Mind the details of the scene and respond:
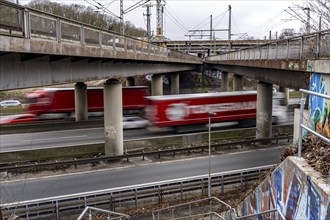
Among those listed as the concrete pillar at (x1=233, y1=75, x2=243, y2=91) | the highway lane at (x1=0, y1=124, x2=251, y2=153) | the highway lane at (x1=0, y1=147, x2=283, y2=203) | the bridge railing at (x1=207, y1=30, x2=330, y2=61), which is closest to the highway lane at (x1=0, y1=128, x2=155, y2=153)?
the highway lane at (x1=0, y1=124, x2=251, y2=153)

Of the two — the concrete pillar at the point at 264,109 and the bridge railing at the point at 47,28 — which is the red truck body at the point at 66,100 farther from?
the bridge railing at the point at 47,28

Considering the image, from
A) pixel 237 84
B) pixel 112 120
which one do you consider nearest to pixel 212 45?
pixel 237 84

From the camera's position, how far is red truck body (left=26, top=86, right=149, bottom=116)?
38.6m

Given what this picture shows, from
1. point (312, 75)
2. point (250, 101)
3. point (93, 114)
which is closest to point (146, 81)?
point (93, 114)

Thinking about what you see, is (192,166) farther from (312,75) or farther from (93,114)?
(93,114)

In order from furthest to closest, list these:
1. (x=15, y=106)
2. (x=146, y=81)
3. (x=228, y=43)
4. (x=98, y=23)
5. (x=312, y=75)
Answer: (x=228, y=43)
(x=146, y=81)
(x=15, y=106)
(x=98, y=23)
(x=312, y=75)

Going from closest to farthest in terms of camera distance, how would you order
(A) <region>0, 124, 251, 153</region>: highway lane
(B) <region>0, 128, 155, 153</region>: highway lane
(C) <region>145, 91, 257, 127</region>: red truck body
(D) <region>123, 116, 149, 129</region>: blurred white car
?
(B) <region>0, 128, 155, 153</region>: highway lane < (A) <region>0, 124, 251, 153</region>: highway lane < (C) <region>145, 91, 257, 127</region>: red truck body < (D) <region>123, 116, 149, 129</region>: blurred white car

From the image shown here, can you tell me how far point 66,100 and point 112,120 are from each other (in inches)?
650

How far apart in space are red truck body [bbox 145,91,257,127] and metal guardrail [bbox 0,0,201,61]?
11.1m

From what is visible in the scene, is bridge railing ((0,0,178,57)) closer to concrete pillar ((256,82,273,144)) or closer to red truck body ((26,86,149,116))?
concrete pillar ((256,82,273,144))

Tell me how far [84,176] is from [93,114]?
22.4 metres

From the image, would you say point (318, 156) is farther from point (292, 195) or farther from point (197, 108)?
point (197, 108)

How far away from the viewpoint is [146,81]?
72750 mm

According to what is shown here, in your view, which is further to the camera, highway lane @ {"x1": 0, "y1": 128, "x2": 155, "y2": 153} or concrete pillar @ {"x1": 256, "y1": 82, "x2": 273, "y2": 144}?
concrete pillar @ {"x1": 256, "y1": 82, "x2": 273, "y2": 144}
